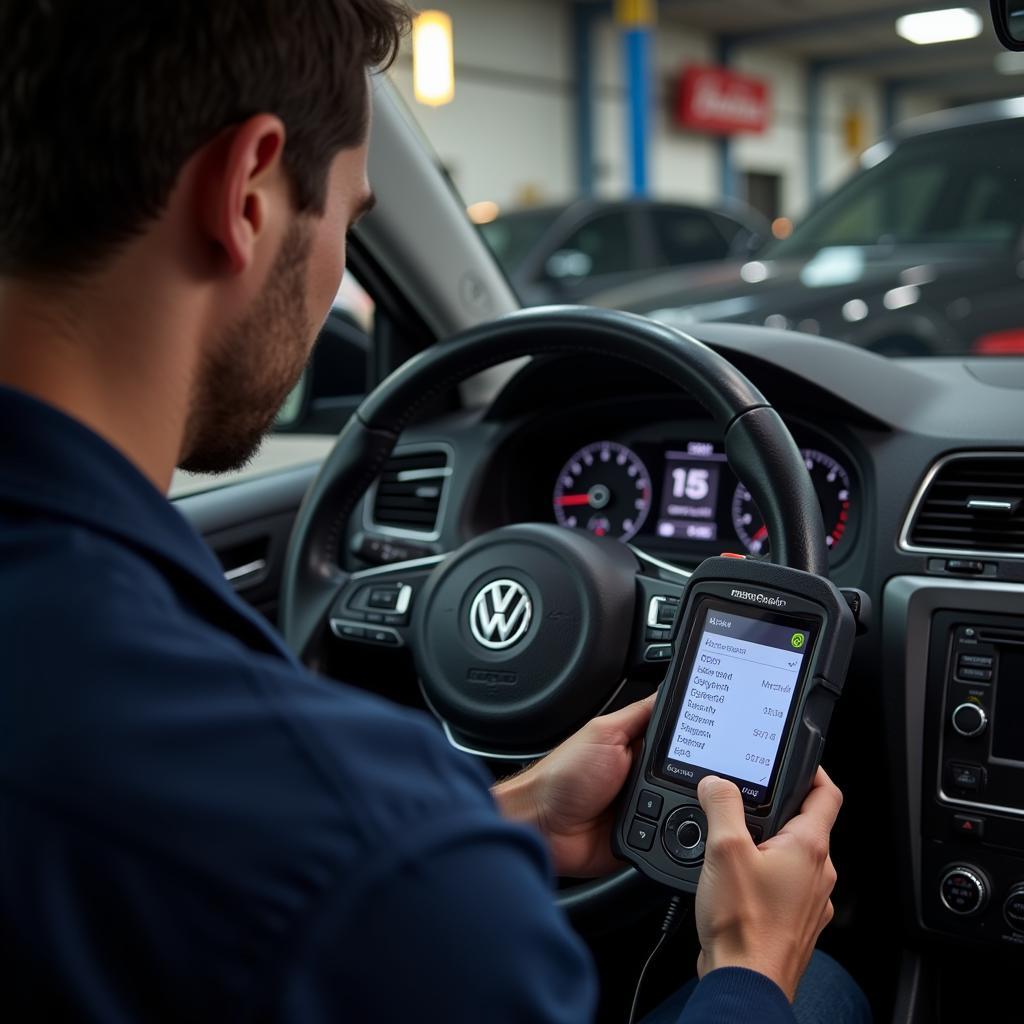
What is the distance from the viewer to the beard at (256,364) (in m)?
0.82

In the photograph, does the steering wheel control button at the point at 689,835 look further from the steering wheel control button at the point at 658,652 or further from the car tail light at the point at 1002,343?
the car tail light at the point at 1002,343

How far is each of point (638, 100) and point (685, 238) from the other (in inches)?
248

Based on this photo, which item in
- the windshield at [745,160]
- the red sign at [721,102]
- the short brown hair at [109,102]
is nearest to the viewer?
the short brown hair at [109,102]

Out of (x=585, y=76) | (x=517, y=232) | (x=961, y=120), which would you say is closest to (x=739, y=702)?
(x=961, y=120)

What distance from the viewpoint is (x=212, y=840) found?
58cm

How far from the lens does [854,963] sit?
1734 millimetres

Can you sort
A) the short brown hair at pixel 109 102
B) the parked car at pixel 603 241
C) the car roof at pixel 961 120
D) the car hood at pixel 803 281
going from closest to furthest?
the short brown hair at pixel 109 102 → the car roof at pixel 961 120 → the car hood at pixel 803 281 → the parked car at pixel 603 241

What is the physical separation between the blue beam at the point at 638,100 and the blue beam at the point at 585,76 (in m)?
1.30

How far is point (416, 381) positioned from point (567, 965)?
1.07 m

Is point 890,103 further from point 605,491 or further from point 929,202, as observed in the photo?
point 605,491

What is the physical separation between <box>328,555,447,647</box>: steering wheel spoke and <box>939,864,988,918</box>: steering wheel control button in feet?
2.33

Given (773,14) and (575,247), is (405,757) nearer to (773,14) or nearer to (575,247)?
(575,247)

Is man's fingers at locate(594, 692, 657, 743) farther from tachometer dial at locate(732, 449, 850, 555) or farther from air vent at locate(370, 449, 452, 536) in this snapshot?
air vent at locate(370, 449, 452, 536)

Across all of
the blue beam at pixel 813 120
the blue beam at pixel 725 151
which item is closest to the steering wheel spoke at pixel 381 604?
the blue beam at pixel 725 151
